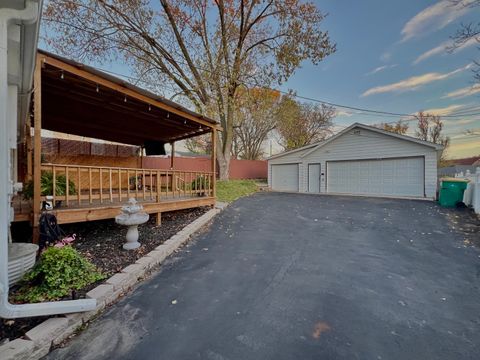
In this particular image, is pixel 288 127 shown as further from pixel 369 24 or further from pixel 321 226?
pixel 321 226

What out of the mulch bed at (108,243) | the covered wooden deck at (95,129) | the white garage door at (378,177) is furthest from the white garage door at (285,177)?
the mulch bed at (108,243)

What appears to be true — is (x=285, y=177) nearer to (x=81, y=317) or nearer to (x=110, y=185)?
(x=110, y=185)

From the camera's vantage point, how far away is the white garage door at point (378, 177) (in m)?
10.9

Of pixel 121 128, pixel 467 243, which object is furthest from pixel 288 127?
pixel 467 243

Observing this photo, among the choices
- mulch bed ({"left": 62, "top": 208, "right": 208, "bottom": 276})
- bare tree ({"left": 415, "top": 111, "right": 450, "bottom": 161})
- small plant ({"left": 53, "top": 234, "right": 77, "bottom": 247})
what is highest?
bare tree ({"left": 415, "top": 111, "right": 450, "bottom": 161})

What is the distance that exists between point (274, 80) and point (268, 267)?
10.5m

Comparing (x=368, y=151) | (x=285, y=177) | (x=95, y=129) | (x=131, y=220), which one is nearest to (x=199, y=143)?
(x=285, y=177)

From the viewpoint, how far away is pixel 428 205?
29.0 feet

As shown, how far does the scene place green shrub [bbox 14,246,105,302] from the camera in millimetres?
2406

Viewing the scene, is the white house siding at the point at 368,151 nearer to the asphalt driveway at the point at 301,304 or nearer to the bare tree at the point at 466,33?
the bare tree at the point at 466,33

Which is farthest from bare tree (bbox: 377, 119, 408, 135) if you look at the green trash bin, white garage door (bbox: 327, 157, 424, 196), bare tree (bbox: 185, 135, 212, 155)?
the green trash bin

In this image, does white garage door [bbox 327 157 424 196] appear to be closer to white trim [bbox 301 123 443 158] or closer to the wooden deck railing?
white trim [bbox 301 123 443 158]

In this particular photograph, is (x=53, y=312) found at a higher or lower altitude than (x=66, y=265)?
lower

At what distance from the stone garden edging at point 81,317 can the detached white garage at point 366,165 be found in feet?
37.3
